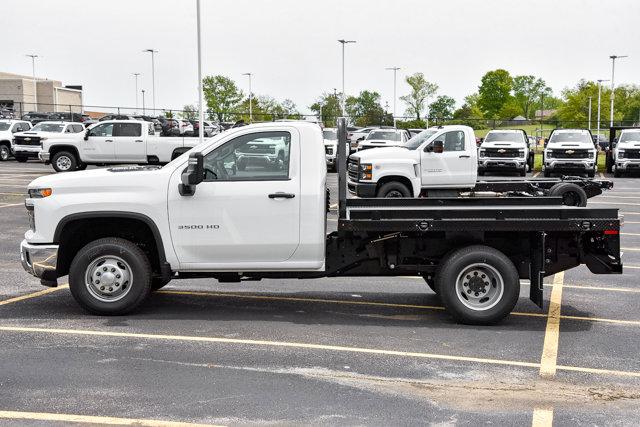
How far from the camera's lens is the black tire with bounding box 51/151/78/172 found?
30.0 metres

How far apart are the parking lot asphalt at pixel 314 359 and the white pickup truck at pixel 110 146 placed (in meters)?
20.5

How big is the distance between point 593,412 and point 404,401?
4.36 ft

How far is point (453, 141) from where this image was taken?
2008cm

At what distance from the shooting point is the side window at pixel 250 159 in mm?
8008

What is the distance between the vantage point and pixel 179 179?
8031 millimetres

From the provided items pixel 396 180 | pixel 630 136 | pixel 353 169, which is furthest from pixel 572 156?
pixel 396 180

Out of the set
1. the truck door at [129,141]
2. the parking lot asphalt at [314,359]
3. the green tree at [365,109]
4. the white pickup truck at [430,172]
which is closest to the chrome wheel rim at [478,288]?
the parking lot asphalt at [314,359]

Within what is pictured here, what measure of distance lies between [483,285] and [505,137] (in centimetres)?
2615

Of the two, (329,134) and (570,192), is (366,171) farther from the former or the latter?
(329,134)

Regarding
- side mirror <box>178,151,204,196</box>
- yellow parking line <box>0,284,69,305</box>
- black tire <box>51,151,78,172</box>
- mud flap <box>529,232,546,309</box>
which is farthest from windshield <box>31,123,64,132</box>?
mud flap <box>529,232,546,309</box>

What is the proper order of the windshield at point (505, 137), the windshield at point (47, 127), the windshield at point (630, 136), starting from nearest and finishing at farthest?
the windshield at point (505, 137)
the windshield at point (630, 136)
the windshield at point (47, 127)

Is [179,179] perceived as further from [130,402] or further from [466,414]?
[466,414]

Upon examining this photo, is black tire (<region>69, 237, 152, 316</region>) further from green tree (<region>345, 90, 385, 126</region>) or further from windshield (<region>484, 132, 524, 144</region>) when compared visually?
green tree (<region>345, 90, 385, 126</region>)

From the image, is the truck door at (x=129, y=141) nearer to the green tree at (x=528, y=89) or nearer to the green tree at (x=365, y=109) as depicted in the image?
the green tree at (x=365, y=109)
